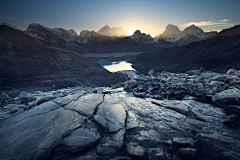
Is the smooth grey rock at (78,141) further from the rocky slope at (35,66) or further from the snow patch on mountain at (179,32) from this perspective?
the snow patch on mountain at (179,32)

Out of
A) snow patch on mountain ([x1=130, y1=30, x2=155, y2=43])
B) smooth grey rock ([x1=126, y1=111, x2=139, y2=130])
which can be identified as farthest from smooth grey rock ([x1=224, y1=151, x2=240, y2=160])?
snow patch on mountain ([x1=130, y1=30, x2=155, y2=43])

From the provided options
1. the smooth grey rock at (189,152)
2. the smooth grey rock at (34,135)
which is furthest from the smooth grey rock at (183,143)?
the smooth grey rock at (34,135)

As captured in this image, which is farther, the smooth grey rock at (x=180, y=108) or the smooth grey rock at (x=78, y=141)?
the smooth grey rock at (x=180, y=108)

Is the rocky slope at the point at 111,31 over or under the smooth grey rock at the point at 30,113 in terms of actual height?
over

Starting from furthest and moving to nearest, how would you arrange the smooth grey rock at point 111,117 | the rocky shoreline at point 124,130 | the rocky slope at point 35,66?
the rocky slope at point 35,66, the smooth grey rock at point 111,117, the rocky shoreline at point 124,130

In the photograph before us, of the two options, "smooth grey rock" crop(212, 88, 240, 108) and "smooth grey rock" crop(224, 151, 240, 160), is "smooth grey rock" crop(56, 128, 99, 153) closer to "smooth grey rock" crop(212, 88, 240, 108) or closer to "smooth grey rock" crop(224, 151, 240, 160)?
"smooth grey rock" crop(224, 151, 240, 160)

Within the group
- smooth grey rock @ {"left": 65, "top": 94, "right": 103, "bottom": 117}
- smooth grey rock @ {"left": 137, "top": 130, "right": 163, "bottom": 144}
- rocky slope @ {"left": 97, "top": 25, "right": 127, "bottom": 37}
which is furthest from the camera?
rocky slope @ {"left": 97, "top": 25, "right": 127, "bottom": 37}

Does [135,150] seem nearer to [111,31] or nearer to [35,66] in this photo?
[35,66]
